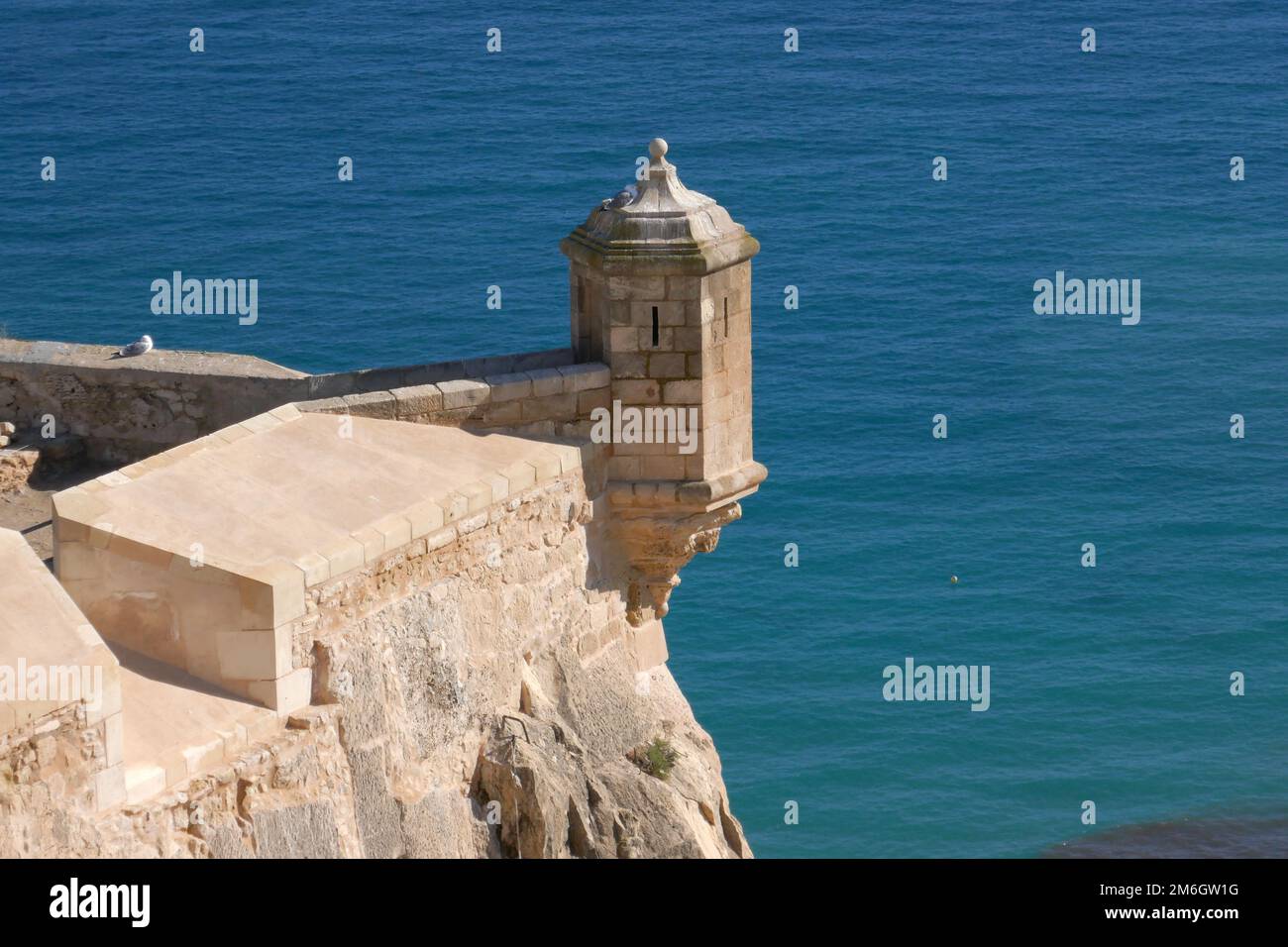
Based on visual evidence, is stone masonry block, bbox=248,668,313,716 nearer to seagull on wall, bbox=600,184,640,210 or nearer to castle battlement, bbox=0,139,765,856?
castle battlement, bbox=0,139,765,856

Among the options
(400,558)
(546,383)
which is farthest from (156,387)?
(400,558)

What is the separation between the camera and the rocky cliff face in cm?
1302

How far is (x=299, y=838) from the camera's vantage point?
13.5m

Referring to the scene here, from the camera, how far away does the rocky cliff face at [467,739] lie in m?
13.0


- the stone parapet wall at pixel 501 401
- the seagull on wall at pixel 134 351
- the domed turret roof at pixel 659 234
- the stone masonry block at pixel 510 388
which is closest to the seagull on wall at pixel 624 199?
the domed turret roof at pixel 659 234

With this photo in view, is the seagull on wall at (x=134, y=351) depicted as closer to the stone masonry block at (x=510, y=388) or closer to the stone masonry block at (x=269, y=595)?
the stone masonry block at (x=510, y=388)

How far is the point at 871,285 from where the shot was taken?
4859 centimetres

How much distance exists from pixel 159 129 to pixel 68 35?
5043 millimetres

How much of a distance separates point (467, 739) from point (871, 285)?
113ft

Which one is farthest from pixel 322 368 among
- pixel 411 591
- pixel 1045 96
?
pixel 411 591

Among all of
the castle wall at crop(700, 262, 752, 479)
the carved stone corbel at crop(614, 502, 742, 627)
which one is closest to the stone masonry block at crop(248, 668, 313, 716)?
the carved stone corbel at crop(614, 502, 742, 627)

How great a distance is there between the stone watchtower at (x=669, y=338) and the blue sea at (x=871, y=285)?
15186 millimetres

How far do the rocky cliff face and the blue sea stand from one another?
14.7 meters

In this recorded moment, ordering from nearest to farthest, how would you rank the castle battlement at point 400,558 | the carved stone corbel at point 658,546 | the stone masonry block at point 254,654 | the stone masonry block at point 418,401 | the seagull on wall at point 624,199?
1. the castle battlement at point 400,558
2. the stone masonry block at point 254,654
3. the stone masonry block at point 418,401
4. the seagull on wall at point 624,199
5. the carved stone corbel at point 658,546
